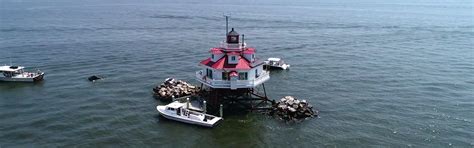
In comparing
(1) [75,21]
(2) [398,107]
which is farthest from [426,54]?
(1) [75,21]

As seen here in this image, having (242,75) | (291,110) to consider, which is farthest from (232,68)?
(291,110)

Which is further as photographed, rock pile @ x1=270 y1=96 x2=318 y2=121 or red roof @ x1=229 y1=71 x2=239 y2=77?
rock pile @ x1=270 y1=96 x2=318 y2=121

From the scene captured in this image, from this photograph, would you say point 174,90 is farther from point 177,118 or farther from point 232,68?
point 232,68

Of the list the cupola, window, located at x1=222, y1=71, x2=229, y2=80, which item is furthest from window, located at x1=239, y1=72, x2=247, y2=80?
the cupola

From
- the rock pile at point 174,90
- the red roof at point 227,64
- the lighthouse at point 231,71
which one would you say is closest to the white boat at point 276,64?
the rock pile at point 174,90

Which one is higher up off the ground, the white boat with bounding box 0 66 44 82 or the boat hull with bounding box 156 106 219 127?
the white boat with bounding box 0 66 44 82

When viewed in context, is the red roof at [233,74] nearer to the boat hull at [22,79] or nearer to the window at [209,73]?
the window at [209,73]

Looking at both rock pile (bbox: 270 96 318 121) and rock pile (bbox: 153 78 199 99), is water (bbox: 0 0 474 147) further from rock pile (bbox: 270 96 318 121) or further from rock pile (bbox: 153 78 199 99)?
rock pile (bbox: 153 78 199 99)
